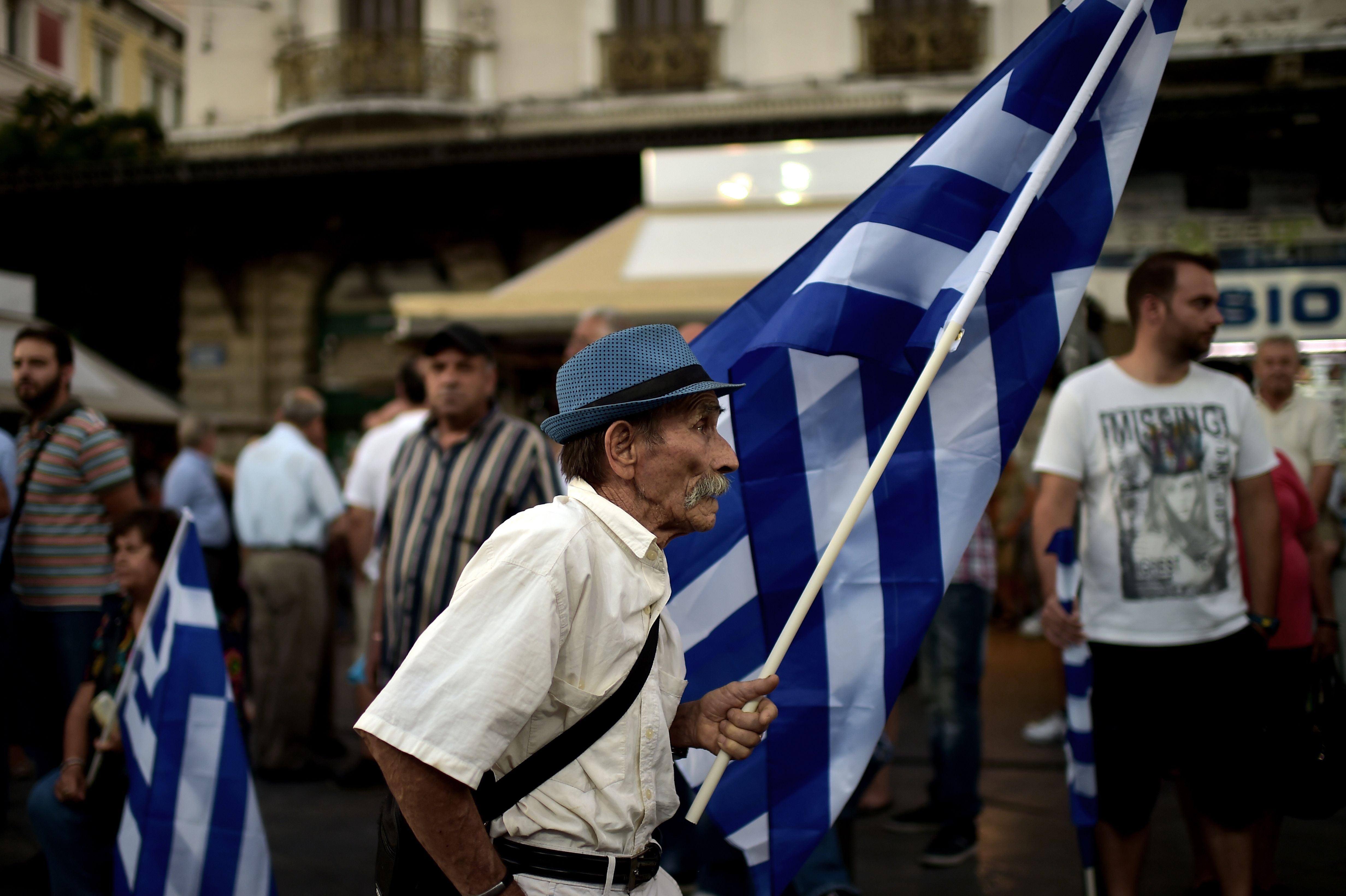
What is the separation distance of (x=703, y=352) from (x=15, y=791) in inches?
185

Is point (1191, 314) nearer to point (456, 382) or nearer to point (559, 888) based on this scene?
point (456, 382)

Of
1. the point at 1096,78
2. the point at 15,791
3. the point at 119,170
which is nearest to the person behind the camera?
the point at 1096,78

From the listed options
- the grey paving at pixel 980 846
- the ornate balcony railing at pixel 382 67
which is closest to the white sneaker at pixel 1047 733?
the grey paving at pixel 980 846

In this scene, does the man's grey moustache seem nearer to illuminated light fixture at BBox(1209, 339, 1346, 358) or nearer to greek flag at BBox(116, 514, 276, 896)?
greek flag at BBox(116, 514, 276, 896)

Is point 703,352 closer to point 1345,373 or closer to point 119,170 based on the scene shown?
point 1345,373

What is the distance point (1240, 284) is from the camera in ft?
22.6

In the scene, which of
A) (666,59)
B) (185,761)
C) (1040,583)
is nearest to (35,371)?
(185,761)

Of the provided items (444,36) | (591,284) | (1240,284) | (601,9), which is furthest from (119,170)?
(1240,284)

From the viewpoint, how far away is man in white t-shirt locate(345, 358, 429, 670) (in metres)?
5.29

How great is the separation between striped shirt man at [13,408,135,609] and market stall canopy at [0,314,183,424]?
→ 174 inches

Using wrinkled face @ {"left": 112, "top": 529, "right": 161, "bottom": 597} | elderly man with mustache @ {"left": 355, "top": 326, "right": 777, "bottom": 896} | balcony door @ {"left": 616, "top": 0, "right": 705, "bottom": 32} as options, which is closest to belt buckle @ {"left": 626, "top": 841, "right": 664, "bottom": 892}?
elderly man with mustache @ {"left": 355, "top": 326, "right": 777, "bottom": 896}

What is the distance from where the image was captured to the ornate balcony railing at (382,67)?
1625 cm

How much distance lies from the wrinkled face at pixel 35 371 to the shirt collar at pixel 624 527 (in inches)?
136

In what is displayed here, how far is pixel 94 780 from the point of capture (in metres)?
3.12
